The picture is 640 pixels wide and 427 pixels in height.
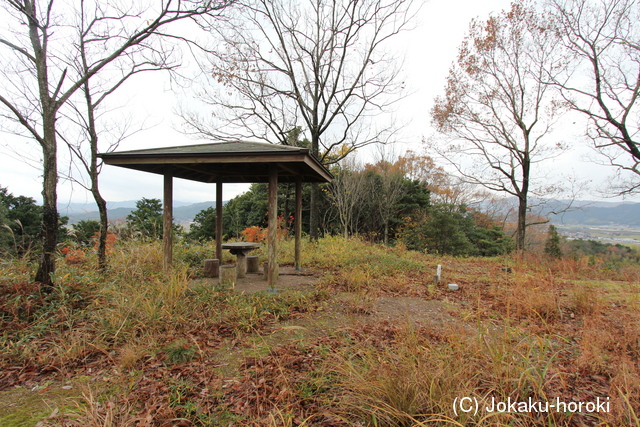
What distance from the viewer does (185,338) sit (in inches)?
121

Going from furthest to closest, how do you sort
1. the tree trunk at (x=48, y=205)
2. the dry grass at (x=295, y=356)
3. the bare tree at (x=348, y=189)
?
the bare tree at (x=348, y=189)
the tree trunk at (x=48, y=205)
the dry grass at (x=295, y=356)

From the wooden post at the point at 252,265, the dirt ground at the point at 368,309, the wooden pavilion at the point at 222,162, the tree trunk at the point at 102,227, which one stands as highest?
the wooden pavilion at the point at 222,162

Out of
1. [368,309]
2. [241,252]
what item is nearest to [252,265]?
[241,252]

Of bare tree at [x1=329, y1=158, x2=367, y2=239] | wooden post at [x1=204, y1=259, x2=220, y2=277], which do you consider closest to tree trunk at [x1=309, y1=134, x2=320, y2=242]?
bare tree at [x1=329, y1=158, x2=367, y2=239]

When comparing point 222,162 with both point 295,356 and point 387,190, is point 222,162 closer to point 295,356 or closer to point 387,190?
point 295,356

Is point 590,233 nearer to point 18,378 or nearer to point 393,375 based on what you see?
point 393,375

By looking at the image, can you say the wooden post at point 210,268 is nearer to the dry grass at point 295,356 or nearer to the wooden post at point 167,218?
the wooden post at point 167,218

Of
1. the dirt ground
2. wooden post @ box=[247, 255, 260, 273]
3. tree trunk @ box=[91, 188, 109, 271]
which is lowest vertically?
the dirt ground

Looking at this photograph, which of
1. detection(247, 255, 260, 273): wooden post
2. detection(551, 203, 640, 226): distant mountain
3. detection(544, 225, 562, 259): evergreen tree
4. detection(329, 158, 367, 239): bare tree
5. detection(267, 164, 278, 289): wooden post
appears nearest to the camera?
detection(267, 164, 278, 289): wooden post

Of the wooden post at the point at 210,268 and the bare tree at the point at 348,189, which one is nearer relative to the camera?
the wooden post at the point at 210,268

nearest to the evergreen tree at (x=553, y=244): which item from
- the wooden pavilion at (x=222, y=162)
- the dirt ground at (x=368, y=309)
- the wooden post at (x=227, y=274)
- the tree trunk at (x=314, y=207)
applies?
the tree trunk at (x=314, y=207)

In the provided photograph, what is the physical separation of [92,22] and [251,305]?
5552mm

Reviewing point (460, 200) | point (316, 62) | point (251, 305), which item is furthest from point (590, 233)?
point (251, 305)

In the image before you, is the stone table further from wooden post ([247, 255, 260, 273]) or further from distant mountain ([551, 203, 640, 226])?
distant mountain ([551, 203, 640, 226])
